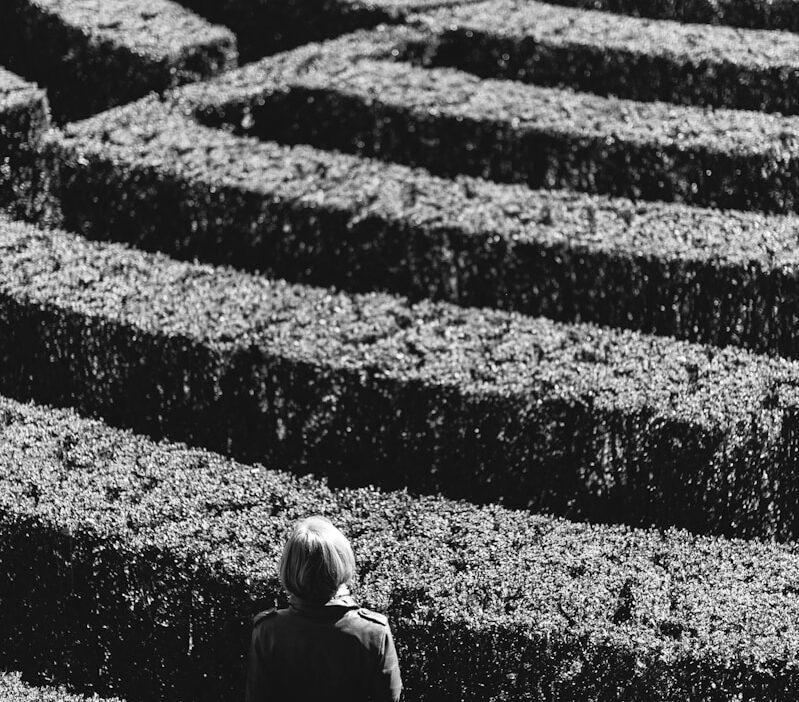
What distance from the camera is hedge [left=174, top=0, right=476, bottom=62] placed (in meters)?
14.8

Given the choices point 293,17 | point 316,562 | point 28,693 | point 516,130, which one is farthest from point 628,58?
point 316,562

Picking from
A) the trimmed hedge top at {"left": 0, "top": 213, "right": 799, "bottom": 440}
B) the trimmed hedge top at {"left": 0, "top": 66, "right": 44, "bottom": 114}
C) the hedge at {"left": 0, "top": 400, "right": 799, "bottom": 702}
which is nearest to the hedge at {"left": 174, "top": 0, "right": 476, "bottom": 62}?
the trimmed hedge top at {"left": 0, "top": 66, "right": 44, "bottom": 114}

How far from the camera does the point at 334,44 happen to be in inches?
539

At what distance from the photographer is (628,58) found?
13.4 m

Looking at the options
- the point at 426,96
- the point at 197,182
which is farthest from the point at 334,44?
the point at 197,182

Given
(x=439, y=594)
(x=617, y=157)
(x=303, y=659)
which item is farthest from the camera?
(x=617, y=157)

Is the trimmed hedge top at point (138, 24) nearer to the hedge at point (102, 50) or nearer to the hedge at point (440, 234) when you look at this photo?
the hedge at point (102, 50)

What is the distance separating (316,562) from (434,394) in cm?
392

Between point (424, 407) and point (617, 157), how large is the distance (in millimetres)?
5183

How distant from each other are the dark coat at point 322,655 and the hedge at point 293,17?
11.9 m

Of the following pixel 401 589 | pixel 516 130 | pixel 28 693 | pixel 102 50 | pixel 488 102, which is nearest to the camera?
pixel 28 693

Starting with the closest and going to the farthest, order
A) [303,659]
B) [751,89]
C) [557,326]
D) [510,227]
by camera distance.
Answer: [303,659] → [557,326] → [510,227] → [751,89]

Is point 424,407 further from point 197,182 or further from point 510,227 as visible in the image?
point 197,182

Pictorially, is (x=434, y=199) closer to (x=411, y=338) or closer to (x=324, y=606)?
(x=411, y=338)
